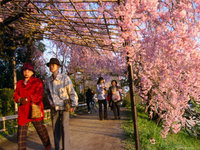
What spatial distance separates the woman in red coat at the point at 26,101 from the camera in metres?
3.15

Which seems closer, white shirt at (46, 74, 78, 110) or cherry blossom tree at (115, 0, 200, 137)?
cherry blossom tree at (115, 0, 200, 137)

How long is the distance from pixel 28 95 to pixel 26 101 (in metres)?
0.13

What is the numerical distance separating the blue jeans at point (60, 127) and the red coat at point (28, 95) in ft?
1.06

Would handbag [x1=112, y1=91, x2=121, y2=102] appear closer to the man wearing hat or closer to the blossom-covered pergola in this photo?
the blossom-covered pergola

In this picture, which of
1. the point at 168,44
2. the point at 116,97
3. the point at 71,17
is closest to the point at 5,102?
the point at 116,97

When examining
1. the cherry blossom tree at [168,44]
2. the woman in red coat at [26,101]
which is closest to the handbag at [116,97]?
the cherry blossom tree at [168,44]

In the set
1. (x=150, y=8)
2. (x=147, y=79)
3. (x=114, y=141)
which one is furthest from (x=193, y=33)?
(x=114, y=141)

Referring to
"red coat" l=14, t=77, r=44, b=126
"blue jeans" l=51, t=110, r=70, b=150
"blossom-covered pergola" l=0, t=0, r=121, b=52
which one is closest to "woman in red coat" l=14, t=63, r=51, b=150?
"red coat" l=14, t=77, r=44, b=126

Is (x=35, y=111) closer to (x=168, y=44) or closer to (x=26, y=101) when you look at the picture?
(x=26, y=101)

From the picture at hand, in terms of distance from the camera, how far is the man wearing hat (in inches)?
131

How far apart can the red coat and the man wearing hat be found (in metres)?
0.24

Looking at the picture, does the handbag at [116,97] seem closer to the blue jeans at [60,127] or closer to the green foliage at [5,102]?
the blue jeans at [60,127]

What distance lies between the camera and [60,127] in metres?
3.39

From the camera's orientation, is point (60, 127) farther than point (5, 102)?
No
